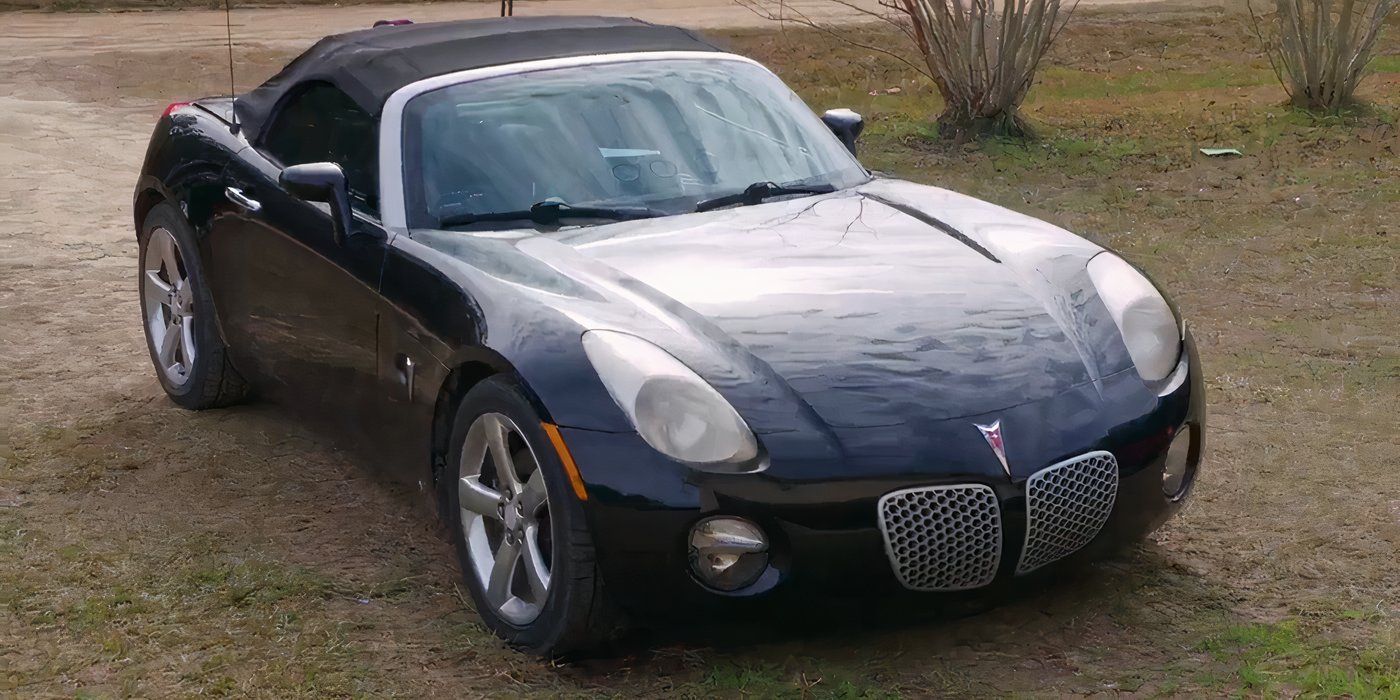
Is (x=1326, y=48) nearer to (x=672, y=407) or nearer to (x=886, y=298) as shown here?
(x=886, y=298)

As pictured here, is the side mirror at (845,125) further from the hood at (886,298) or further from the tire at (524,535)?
the tire at (524,535)

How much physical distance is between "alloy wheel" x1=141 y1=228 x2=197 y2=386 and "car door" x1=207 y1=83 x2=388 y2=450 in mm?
381

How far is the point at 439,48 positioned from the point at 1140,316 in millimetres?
2313

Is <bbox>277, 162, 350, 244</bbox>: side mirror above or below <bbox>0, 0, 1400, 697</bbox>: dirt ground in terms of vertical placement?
above

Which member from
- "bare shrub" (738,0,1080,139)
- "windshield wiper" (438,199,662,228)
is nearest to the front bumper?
"windshield wiper" (438,199,662,228)

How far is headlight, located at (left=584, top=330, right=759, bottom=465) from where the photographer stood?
366 cm

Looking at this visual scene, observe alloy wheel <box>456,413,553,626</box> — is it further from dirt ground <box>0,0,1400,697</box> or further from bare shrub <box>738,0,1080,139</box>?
bare shrub <box>738,0,1080,139</box>

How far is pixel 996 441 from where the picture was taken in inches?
147

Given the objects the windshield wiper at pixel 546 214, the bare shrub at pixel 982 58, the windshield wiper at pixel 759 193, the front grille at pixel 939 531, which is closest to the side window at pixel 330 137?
the windshield wiper at pixel 546 214

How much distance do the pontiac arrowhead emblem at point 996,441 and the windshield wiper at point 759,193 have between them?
1375 mm

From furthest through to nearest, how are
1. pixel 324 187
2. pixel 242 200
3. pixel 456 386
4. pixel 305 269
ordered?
pixel 242 200 < pixel 305 269 < pixel 324 187 < pixel 456 386

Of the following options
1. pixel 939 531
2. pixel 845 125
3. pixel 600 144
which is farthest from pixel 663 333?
pixel 845 125

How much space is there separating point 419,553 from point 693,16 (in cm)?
1519

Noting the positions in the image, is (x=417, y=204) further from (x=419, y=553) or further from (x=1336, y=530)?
(x=1336, y=530)
